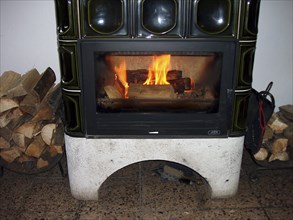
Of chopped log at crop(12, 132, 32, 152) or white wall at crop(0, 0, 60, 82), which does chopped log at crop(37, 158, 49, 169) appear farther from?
white wall at crop(0, 0, 60, 82)

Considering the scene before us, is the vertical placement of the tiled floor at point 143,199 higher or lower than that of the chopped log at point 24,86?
lower

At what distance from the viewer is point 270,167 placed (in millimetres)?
2105

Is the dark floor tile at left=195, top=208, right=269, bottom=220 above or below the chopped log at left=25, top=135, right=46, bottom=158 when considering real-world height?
below

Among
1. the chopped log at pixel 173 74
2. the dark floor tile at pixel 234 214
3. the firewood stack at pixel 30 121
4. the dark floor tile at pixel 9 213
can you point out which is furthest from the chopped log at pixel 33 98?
the dark floor tile at pixel 234 214

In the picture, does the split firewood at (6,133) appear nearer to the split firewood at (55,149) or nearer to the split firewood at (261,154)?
the split firewood at (55,149)

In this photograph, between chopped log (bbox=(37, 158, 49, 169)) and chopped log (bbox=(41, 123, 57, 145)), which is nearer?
chopped log (bbox=(41, 123, 57, 145))

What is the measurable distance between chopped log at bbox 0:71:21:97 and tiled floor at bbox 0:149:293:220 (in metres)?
0.60

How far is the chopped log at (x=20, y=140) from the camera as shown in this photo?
2008 mm

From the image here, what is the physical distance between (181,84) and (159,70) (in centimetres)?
15

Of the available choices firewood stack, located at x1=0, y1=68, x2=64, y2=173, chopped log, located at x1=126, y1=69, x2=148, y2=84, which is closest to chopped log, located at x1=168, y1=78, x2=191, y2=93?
chopped log, located at x1=126, y1=69, x2=148, y2=84

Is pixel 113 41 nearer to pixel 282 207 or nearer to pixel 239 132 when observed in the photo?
pixel 239 132

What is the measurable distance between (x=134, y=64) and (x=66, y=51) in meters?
0.36

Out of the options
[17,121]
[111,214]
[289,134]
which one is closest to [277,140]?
[289,134]

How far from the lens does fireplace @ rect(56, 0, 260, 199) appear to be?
59.7 inches
